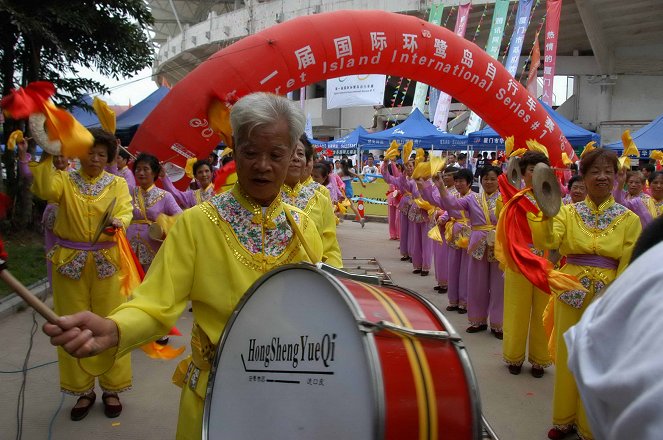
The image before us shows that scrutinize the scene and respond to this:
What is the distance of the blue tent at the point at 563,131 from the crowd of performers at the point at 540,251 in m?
5.67

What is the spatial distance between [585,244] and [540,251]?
147cm

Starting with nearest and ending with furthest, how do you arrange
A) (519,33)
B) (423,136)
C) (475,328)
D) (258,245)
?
(258,245) → (475,328) → (423,136) → (519,33)

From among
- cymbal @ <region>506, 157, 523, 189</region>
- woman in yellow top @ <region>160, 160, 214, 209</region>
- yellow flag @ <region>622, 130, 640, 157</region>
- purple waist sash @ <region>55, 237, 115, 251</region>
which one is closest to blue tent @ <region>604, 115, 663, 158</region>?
yellow flag @ <region>622, 130, 640, 157</region>

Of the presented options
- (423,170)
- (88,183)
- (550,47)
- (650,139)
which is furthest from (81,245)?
(550,47)

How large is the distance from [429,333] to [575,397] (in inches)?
102

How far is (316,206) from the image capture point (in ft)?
10.6

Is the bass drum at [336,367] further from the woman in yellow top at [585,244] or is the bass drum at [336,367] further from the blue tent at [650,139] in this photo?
the blue tent at [650,139]

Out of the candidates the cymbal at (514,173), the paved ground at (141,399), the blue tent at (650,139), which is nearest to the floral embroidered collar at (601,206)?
the cymbal at (514,173)

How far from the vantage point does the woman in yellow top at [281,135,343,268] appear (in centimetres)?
266

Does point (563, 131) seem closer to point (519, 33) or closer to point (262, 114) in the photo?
point (519, 33)

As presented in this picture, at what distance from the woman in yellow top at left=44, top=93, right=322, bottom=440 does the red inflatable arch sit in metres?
3.32

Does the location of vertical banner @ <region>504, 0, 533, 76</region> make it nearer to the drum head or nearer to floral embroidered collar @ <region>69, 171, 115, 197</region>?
floral embroidered collar @ <region>69, 171, 115, 197</region>

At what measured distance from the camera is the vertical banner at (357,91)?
20.2m

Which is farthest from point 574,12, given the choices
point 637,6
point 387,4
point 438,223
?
point 438,223
